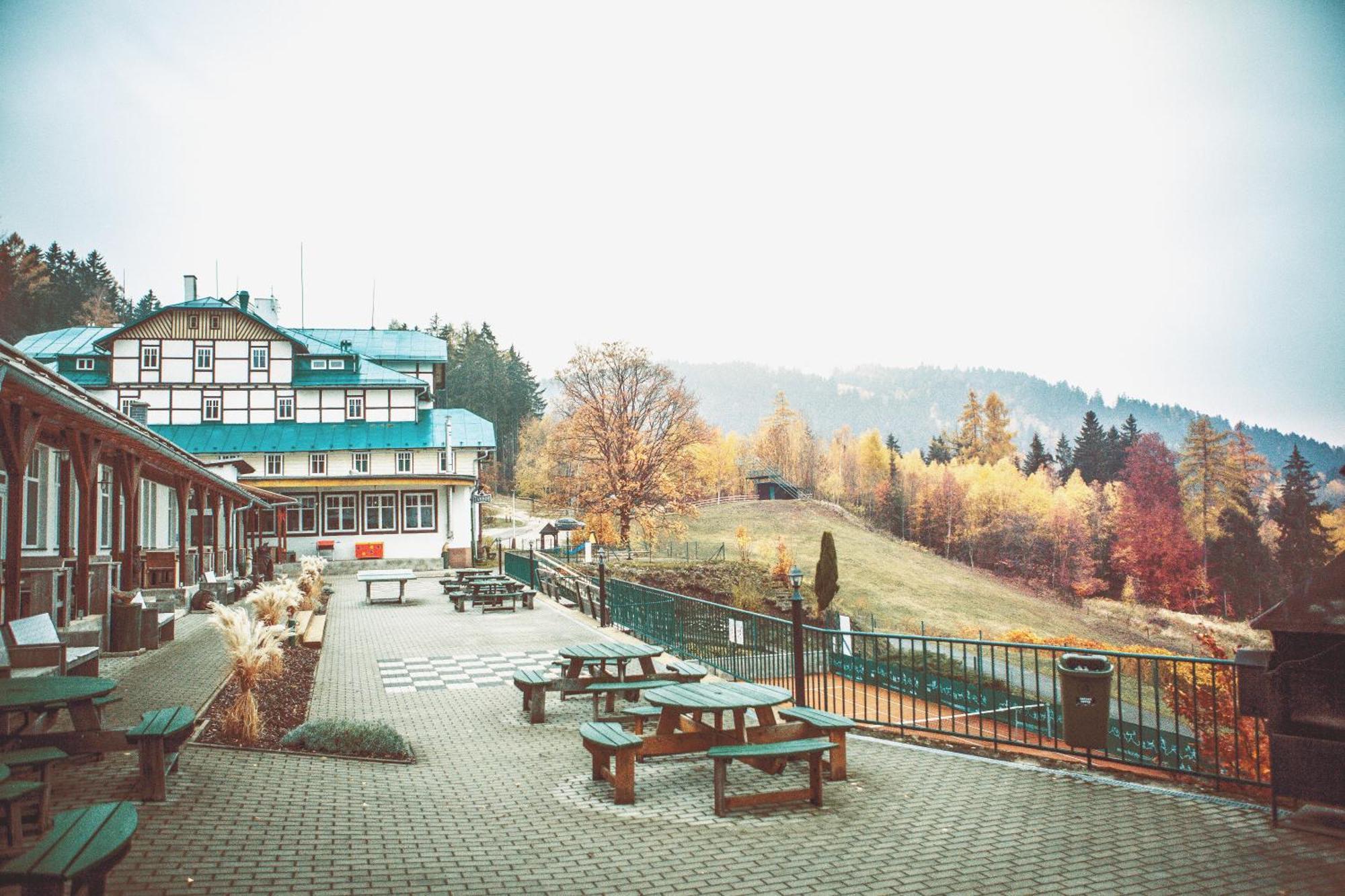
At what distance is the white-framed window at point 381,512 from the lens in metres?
43.8

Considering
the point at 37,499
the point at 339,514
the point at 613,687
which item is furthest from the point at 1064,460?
the point at 613,687

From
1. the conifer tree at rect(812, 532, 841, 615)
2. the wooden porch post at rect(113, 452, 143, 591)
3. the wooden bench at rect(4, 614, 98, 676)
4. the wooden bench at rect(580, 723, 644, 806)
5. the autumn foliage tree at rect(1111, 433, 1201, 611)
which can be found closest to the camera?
the wooden bench at rect(580, 723, 644, 806)

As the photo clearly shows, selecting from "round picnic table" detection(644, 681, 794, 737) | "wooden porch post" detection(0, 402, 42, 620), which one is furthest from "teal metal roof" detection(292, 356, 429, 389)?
"round picnic table" detection(644, 681, 794, 737)

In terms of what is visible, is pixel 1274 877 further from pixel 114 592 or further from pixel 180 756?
pixel 114 592

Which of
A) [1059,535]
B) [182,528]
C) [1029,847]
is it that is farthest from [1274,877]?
[1059,535]

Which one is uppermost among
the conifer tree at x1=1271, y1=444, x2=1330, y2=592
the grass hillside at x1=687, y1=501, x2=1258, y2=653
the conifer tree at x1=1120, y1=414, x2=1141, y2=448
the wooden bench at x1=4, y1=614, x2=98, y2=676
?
the conifer tree at x1=1120, y1=414, x2=1141, y2=448

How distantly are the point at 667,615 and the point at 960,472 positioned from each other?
253 ft

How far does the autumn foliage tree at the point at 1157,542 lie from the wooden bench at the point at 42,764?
64988 mm

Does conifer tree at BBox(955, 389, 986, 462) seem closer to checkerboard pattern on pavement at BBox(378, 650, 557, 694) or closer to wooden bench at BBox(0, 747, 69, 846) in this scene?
checkerboard pattern on pavement at BBox(378, 650, 557, 694)

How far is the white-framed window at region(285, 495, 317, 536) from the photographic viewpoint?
43219 mm

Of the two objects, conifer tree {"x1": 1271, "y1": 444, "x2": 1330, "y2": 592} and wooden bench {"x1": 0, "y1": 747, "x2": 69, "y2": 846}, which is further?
conifer tree {"x1": 1271, "y1": 444, "x2": 1330, "y2": 592}

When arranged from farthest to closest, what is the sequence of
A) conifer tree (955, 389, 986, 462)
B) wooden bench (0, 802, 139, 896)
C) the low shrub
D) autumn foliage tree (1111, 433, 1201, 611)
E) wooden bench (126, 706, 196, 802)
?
conifer tree (955, 389, 986, 462) < autumn foliage tree (1111, 433, 1201, 611) < the low shrub < wooden bench (126, 706, 196, 802) < wooden bench (0, 802, 139, 896)

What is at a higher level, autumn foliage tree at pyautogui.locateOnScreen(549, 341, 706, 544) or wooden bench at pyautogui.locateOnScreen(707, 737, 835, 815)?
autumn foliage tree at pyautogui.locateOnScreen(549, 341, 706, 544)

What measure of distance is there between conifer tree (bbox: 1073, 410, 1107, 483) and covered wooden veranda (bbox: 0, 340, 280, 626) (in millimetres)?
83520
